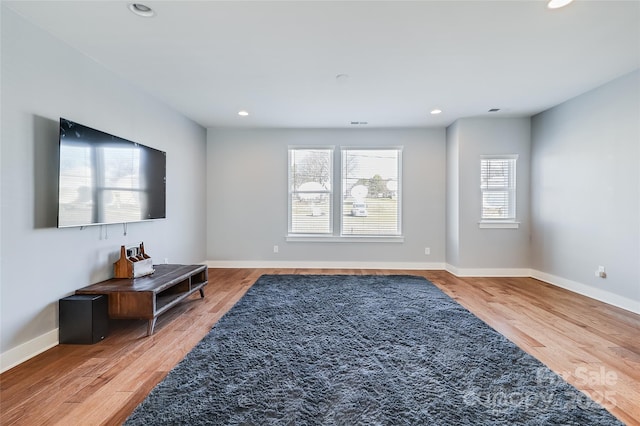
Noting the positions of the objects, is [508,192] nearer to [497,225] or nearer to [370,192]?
[497,225]

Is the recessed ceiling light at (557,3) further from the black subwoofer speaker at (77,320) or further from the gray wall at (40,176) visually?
the black subwoofer speaker at (77,320)

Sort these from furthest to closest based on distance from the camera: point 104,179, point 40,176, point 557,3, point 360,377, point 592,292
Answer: point 592,292 → point 104,179 → point 40,176 → point 557,3 → point 360,377

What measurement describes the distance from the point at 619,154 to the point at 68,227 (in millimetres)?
5689

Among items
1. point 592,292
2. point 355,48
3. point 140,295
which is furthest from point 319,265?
point 592,292

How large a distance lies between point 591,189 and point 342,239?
3.55 m

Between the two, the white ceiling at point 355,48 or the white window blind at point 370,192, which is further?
the white window blind at point 370,192

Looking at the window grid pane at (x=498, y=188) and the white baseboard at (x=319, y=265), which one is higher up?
the window grid pane at (x=498, y=188)

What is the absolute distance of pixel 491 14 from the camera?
7.22 ft

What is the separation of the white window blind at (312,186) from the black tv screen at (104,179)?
2315 millimetres

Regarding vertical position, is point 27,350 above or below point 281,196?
below

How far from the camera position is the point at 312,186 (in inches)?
217

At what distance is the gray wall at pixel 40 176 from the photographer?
6.95ft

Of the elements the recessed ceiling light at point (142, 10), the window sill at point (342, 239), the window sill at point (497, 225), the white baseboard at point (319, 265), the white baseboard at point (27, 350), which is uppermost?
the recessed ceiling light at point (142, 10)

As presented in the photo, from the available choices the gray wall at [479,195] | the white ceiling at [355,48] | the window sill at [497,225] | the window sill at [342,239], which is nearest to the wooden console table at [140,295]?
the white ceiling at [355,48]
